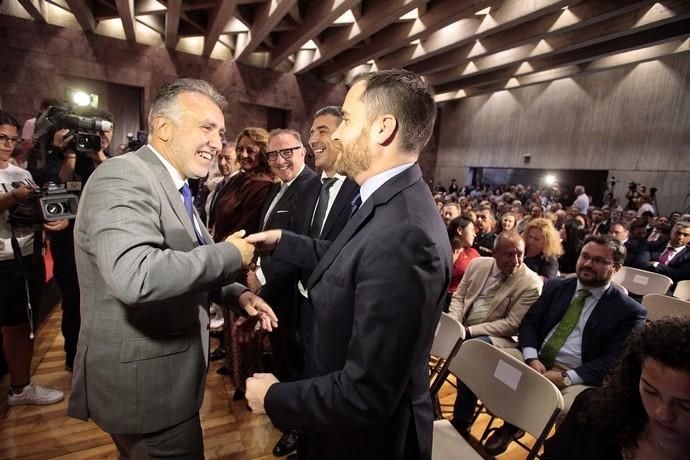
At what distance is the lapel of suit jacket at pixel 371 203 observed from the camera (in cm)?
88

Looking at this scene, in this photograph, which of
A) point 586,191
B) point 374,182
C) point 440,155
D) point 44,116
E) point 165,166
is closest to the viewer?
point 374,182

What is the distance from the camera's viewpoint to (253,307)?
133 cm

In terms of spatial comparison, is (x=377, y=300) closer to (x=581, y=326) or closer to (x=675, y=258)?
(x=581, y=326)

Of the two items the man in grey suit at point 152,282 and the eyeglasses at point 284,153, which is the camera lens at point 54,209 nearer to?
the man in grey suit at point 152,282

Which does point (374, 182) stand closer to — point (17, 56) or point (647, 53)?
point (17, 56)

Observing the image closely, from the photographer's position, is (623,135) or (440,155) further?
(440,155)

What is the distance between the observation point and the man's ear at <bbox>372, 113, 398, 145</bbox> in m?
0.90

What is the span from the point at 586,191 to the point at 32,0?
13.9 m

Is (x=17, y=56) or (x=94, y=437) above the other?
(x=17, y=56)

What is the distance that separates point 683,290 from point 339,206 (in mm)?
4053

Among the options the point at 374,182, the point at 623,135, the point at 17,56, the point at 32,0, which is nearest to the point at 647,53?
the point at 623,135

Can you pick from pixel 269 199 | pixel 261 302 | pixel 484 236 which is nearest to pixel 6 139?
pixel 269 199

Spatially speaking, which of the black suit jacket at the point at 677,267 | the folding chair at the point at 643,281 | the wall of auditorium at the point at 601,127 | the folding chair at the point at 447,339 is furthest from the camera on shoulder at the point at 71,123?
the wall of auditorium at the point at 601,127

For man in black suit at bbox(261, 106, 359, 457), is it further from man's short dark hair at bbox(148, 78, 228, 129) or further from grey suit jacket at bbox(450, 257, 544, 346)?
grey suit jacket at bbox(450, 257, 544, 346)
